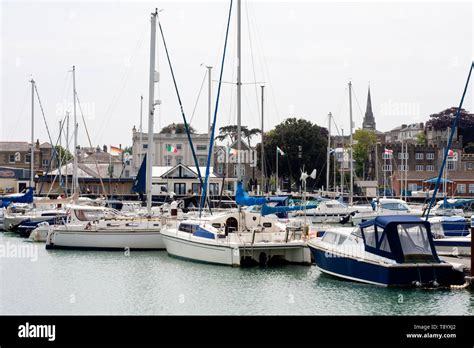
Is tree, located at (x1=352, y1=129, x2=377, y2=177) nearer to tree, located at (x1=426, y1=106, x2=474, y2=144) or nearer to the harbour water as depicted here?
tree, located at (x1=426, y1=106, x2=474, y2=144)

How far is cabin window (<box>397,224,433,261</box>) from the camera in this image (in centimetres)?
3056

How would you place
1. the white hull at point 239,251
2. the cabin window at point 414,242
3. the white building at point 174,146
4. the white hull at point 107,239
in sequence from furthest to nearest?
the white building at point 174,146 < the white hull at point 107,239 < the white hull at point 239,251 < the cabin window at point 414,242

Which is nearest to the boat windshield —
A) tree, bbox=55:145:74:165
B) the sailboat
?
the sailboat

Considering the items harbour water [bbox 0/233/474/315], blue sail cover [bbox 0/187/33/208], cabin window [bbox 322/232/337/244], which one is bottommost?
harbour water [bbox 0/233/474/315]

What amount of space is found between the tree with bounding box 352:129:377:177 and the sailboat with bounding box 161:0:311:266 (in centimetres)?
10109

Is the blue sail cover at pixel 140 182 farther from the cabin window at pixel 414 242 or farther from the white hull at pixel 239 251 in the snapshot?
the cabin window at pixel 414 242

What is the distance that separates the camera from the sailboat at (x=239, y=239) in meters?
37.0

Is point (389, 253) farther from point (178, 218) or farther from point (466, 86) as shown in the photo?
point (178, 218)

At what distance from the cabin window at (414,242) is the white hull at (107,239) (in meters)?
18.2

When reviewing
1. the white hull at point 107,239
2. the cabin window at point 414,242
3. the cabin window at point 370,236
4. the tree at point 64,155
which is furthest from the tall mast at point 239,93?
the tree at point 64,155

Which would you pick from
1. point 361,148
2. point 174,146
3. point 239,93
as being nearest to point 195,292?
point 239,93

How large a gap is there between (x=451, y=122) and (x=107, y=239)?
405ft

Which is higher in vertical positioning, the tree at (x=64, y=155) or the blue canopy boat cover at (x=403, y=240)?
the tree at (x=64, y=155)

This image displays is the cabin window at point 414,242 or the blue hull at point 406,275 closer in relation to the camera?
the blue hull at point 406,275
